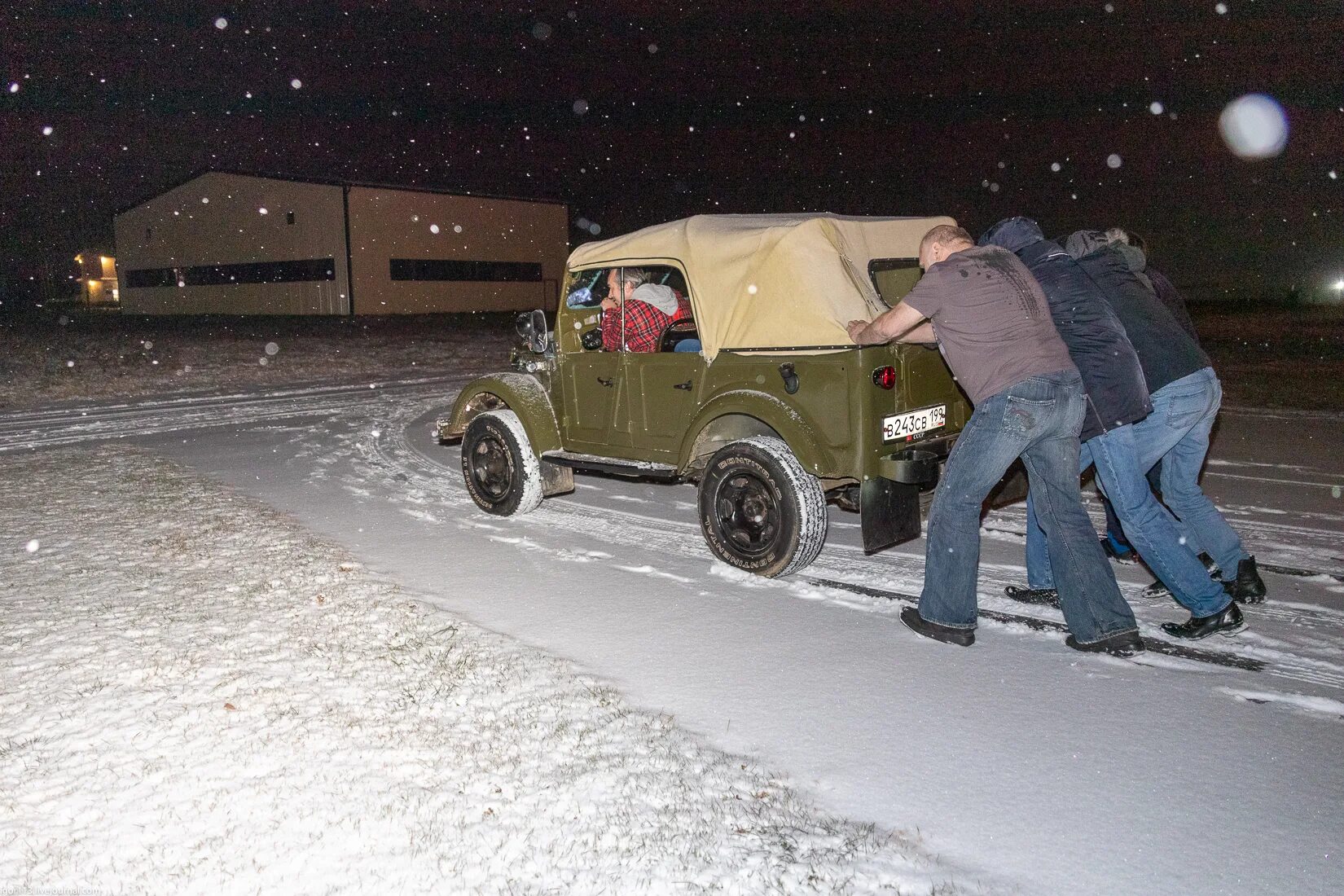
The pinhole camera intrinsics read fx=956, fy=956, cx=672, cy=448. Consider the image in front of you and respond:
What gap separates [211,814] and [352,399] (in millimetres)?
12909

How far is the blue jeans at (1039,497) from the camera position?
415cm

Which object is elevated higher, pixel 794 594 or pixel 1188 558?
pixel 1188 558

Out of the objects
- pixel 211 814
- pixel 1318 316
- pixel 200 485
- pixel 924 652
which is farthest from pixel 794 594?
pixel 1318 316

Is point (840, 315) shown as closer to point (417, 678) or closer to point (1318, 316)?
point (417, 678)

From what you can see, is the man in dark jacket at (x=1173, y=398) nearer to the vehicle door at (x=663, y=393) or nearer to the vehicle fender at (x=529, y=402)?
the vehicle door at (x=663, y=393)

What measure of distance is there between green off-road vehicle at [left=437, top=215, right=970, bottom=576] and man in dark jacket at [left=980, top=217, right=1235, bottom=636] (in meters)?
0.97

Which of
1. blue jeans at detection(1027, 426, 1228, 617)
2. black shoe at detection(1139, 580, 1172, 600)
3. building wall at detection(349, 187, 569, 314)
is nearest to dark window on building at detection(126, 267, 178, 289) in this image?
building wall at detection(349, 187, 569, 314)

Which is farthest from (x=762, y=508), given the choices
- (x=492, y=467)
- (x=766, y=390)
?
(x=492, y=467)

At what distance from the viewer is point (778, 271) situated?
220 inches

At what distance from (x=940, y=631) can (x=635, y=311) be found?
2.98 m

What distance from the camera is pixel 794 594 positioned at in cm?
531

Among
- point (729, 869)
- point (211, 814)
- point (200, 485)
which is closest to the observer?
point (729, 869)

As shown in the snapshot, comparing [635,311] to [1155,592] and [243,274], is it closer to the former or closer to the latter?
[1155,592]

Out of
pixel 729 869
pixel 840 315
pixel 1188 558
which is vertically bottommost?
pixel 729 869
